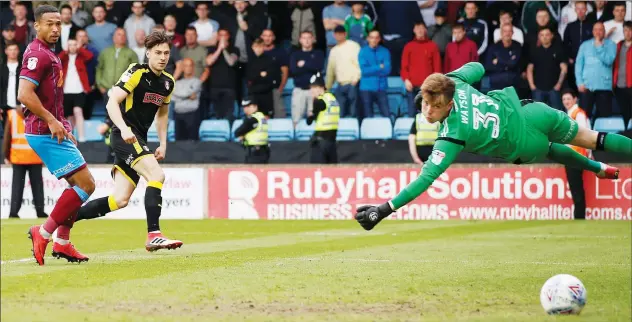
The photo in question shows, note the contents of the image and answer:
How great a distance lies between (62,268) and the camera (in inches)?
385

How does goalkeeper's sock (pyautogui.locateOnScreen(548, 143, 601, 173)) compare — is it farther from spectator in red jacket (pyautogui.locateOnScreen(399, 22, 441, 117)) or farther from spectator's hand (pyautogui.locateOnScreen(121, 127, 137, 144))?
spectator in red jacket (pyautogui.locateOnScreen(399, 22, 441, 117))

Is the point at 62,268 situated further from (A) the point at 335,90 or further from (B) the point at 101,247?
(A) the point at 335,90

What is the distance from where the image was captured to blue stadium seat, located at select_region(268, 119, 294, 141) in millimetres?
22266

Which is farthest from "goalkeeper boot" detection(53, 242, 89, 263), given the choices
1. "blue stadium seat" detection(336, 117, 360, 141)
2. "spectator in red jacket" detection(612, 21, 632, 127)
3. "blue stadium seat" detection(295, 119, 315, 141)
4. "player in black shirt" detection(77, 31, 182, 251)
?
"spectator in red jacket" detection(612, 21, 632, 127)

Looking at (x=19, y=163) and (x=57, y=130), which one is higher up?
(x=57, y=130)

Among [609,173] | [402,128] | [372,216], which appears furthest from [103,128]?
[372,216]

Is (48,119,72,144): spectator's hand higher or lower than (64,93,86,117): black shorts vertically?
lower

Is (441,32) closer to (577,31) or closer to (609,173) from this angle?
(577,31)

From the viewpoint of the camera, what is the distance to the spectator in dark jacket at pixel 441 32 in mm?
21797

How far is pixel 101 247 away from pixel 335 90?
991cm

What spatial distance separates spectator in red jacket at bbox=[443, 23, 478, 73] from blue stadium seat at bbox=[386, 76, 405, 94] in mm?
1652

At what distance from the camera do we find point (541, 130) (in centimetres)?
936

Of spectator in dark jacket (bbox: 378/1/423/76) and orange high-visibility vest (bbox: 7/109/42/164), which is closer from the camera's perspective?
orange high-visibility vest (bbox: 7/109/42/164)

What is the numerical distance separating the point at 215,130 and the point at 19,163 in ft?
15.0
